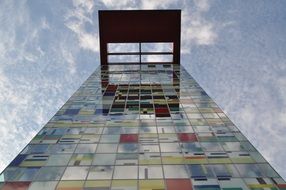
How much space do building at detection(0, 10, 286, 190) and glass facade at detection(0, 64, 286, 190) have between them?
39 mm

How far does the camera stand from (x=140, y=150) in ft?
60.3

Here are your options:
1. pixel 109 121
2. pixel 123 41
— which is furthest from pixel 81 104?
pixel 123 41

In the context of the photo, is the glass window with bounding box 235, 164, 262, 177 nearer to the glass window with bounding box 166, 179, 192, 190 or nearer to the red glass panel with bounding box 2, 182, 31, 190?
the glass window with bounding box 166, 179, 192, 190

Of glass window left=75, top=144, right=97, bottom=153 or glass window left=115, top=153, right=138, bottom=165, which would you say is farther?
glass window left=75, top=144, right=97, bottom=153

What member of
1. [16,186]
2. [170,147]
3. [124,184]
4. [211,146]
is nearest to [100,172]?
[124,184]

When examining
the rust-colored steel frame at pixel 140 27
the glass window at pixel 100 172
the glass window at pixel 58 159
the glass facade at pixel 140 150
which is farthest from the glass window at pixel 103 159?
the rust-colored steel frame at pixel 140 27

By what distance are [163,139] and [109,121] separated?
13.9ft

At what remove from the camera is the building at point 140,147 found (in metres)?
15.4

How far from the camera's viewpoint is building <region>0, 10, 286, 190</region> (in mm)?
15352

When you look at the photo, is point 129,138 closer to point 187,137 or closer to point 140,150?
point 140,150

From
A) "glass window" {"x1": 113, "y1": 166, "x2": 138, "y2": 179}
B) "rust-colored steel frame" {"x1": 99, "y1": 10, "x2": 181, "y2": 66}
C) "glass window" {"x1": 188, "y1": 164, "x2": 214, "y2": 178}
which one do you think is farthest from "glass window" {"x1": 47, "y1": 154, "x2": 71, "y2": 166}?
"rust-colored steel frame" {"x1": 99, "y1": 10, "x2": 181, "y2": 66}

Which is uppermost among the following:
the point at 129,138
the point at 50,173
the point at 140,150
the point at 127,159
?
the point at 129,138

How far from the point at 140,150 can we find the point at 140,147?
1.27ft

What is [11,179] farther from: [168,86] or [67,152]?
[168,86]
